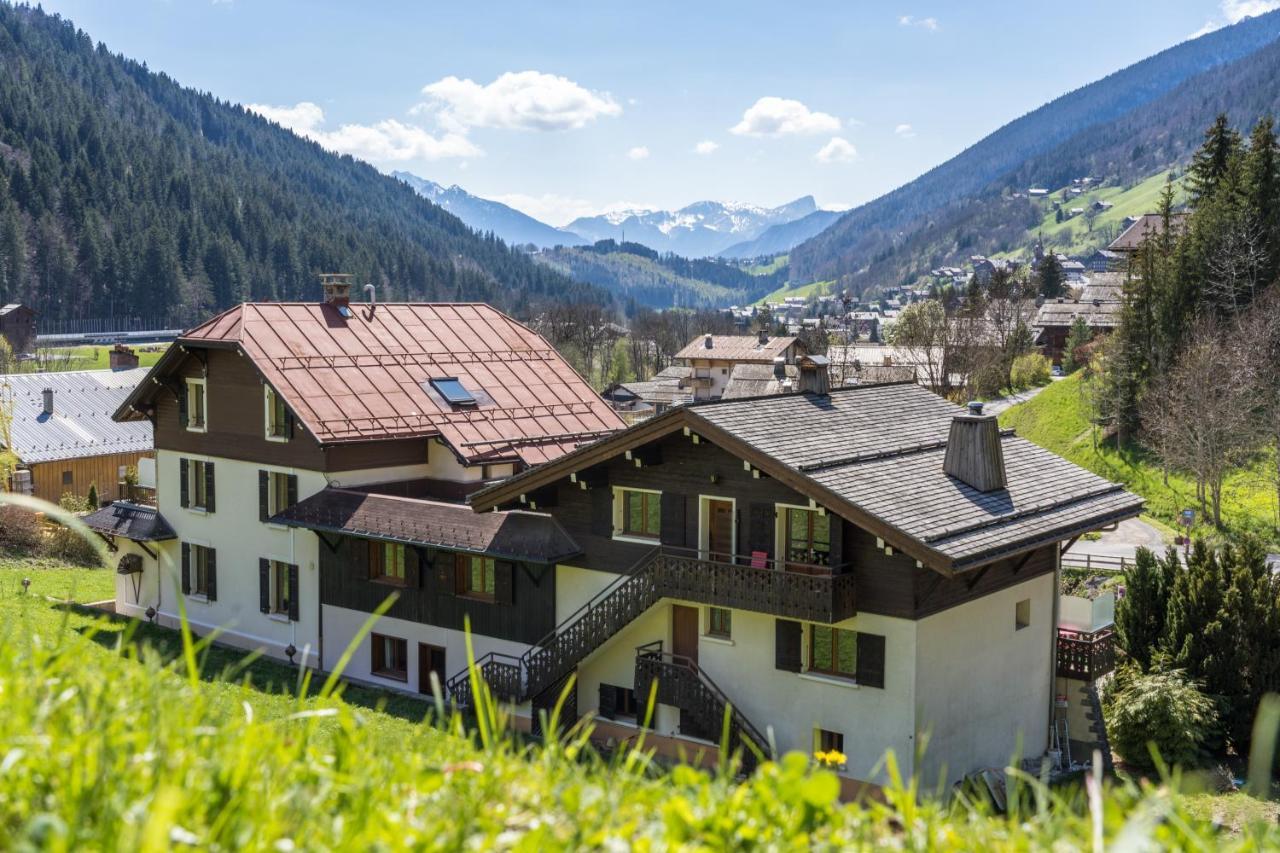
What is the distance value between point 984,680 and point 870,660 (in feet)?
10.6

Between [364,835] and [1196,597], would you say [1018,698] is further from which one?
[364,835]

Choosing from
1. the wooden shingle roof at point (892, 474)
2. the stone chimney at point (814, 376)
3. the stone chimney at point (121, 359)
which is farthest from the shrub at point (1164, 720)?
the stone chimney at point (121, 359)

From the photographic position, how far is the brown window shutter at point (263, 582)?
34.1 m

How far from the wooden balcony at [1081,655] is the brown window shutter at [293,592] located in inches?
756

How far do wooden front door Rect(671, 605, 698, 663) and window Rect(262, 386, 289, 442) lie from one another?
13.0 m

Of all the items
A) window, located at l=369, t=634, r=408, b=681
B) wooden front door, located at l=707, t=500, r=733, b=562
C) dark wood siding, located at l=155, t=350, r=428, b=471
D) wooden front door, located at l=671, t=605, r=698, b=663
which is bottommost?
window, located at l=369, t=634, r=408, b=681

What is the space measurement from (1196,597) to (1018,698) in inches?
199

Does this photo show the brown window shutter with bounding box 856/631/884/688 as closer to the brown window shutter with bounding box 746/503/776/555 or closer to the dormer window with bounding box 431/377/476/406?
the brown window shutter with bounding box 746/503/776/555

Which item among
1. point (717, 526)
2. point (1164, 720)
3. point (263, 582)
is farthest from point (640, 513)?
point (263, 582)

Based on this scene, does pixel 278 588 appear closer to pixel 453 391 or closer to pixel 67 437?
pixel 453 391

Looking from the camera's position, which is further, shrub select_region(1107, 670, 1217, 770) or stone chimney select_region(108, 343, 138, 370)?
stone chimney select_region(108, 343, 138, 370)

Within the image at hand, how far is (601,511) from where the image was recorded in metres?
26.8

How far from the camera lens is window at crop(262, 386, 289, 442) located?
33.3 meters

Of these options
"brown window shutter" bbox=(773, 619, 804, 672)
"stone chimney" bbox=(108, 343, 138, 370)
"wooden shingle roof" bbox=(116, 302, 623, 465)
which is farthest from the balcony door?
"stone chimney" bbox=(108, 343, 138, 370)
